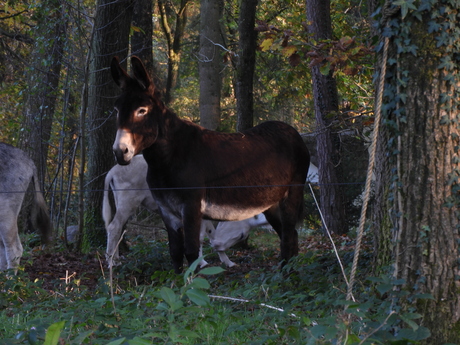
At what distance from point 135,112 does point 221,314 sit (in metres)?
2.81

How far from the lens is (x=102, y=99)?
10438 millimetres

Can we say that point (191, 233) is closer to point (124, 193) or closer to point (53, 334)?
point (124, 193)

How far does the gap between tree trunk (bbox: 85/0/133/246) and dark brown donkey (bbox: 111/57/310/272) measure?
363 centimetres

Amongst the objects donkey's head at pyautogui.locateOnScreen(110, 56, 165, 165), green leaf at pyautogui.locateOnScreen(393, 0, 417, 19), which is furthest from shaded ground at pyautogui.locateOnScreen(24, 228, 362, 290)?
green leaf at pyautogui.locateOnScreen(393, 0, 417, 19)

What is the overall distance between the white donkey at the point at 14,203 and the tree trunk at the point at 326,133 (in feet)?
15.9

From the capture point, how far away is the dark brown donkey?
6.46 meters

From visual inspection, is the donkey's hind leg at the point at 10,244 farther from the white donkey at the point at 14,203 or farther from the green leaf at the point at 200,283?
the green leaf at the point at 200,283

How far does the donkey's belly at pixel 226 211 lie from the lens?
6785mm

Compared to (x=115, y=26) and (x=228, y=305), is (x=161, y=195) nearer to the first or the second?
(x=228, y=305)

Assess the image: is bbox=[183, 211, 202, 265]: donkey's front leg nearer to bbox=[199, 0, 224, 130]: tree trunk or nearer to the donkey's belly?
the donkey's belly

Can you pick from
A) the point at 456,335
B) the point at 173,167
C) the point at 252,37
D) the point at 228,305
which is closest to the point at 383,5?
the point at 456,335

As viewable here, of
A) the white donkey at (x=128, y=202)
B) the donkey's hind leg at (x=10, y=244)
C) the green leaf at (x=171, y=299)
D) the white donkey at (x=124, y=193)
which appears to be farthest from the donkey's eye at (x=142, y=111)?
the green leaf at (x=171, y=299)

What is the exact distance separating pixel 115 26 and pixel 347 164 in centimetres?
742

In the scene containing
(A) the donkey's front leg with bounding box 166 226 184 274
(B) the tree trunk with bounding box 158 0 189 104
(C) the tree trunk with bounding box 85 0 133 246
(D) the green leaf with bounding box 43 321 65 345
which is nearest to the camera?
(D) the green leaf with bounding box 43 321 65 345
